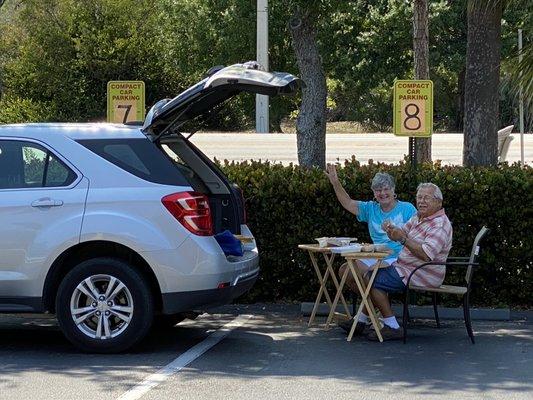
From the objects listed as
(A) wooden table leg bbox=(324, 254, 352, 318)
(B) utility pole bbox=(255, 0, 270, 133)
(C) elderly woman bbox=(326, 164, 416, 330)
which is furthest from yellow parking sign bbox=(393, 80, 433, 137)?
(B) utility pole bbox=(255, 0, 270, 133)

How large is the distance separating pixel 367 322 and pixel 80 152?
9.02ft

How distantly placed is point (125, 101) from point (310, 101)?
2576 millimetres

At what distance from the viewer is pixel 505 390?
6.96 metres

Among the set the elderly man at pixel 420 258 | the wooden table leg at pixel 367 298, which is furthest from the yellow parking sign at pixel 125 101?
the elderly man at pixel 420 258

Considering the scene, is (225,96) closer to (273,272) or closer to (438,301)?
(273,272)

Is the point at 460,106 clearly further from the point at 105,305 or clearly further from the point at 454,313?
the point at 105,305

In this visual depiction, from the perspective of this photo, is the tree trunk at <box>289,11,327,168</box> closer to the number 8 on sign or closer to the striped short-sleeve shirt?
the number 8 on sign

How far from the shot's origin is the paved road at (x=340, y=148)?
21.4 metres

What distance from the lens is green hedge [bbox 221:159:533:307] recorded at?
992 centimetres

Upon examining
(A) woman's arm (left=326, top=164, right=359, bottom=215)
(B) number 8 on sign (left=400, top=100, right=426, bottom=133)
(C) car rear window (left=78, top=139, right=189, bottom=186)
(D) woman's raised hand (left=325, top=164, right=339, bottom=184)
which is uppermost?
(B) number 8 on sign (left=400, top=100, right=426, bottom=133)

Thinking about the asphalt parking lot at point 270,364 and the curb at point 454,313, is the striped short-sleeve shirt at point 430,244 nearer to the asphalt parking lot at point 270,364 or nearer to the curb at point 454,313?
the asphalt parking lot at point 270,364

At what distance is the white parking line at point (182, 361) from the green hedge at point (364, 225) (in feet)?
2.53

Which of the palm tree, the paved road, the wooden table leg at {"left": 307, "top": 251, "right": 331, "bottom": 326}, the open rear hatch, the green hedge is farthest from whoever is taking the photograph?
the paved road

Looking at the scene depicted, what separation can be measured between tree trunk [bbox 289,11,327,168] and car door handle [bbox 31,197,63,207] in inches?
198
